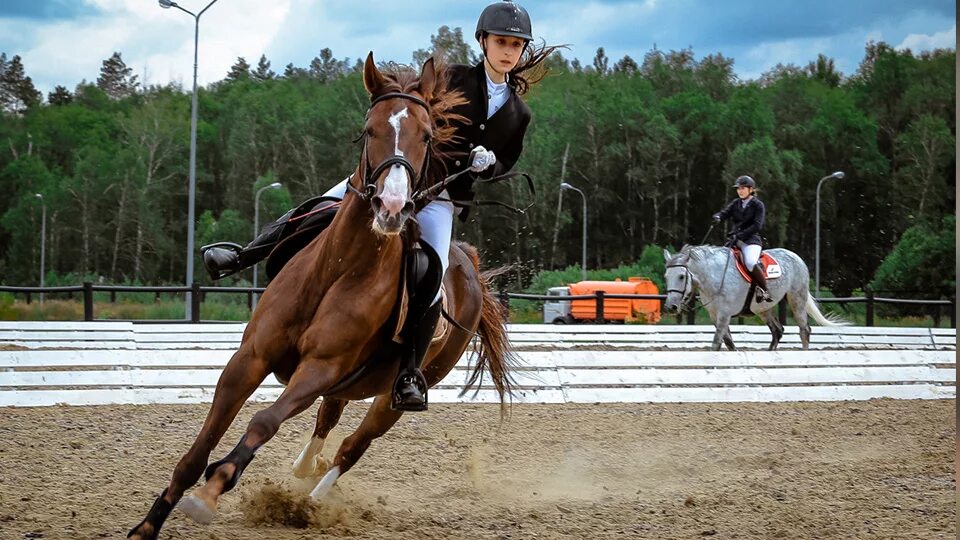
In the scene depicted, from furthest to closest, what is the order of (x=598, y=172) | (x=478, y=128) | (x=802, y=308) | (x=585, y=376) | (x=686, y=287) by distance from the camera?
(x=598, y=172) → (x=802, y=308) → (x=686, y=287) → (x=585, y=376) → (x=478, y=128)

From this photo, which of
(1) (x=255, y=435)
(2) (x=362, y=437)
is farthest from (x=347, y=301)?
(2) (x=362, y=437)

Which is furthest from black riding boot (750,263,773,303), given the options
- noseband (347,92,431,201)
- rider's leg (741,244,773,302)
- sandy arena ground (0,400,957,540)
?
noseband (347,92,431,201)

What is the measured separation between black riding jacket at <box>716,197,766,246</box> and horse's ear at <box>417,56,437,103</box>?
1333 cm

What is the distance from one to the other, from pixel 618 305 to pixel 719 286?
1739cm

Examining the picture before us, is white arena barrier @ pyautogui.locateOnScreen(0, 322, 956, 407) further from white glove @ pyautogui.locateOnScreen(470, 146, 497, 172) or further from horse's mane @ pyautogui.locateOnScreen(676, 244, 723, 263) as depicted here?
horse's mane @ pyautogui.locateOnScreen(676, 244, 723, 263)

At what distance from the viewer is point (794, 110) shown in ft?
245

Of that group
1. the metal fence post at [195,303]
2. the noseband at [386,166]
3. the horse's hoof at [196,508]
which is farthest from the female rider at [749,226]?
the horse's hoof at [196,508]

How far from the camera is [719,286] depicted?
714 inches

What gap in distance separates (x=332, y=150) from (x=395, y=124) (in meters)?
63.2

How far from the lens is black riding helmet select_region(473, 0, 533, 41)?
19.3 ft

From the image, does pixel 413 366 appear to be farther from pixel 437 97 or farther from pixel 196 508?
pixel 196 508

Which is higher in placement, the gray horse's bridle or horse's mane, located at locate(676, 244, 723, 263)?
horse's mane, located at locate(676, 244, 723, 263)

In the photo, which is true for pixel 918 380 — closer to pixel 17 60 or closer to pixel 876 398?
pixel 876 398

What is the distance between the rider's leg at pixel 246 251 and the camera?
6016mm
